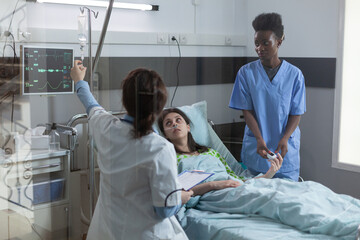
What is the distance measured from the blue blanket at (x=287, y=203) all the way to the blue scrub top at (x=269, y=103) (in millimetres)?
69

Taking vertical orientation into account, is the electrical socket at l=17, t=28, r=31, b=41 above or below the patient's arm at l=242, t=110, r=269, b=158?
above

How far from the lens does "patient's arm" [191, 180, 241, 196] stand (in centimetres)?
142

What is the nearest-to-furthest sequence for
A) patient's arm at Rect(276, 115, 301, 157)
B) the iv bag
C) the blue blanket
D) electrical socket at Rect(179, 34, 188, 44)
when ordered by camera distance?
the blue blanket → patient's arm at Rect(276, 115, 301, 157) → electrical socket at Rect(179, 34, 188, 44) → the iv bag

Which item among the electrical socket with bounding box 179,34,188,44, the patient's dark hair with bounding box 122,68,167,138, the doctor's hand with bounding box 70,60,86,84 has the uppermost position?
the electrical socket with bounding box 179,34,188,44

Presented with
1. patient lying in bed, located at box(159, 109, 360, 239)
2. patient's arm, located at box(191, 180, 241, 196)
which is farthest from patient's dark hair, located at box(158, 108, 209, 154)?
patient's arm, located at box(191, 180, 241, 196)

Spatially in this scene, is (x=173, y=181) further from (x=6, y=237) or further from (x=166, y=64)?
(x=6, y=237)

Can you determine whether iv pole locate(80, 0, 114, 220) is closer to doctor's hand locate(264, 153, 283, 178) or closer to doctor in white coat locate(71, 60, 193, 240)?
doctor in white coat locate(71, 60, 193, 240)

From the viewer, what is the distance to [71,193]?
5.86ft

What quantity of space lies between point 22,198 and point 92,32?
0.84 meters

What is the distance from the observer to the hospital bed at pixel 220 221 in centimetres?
130

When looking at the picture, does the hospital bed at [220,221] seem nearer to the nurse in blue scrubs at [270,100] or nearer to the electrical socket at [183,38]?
the nurse in blue scrubs at [270,100]

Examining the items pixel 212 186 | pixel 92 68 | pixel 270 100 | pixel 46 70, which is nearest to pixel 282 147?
pixel 270 100

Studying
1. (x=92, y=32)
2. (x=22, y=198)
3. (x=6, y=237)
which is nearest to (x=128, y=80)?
(x=92, y=32)

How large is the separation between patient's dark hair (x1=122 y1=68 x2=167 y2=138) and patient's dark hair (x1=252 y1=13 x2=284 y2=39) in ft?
1.21
